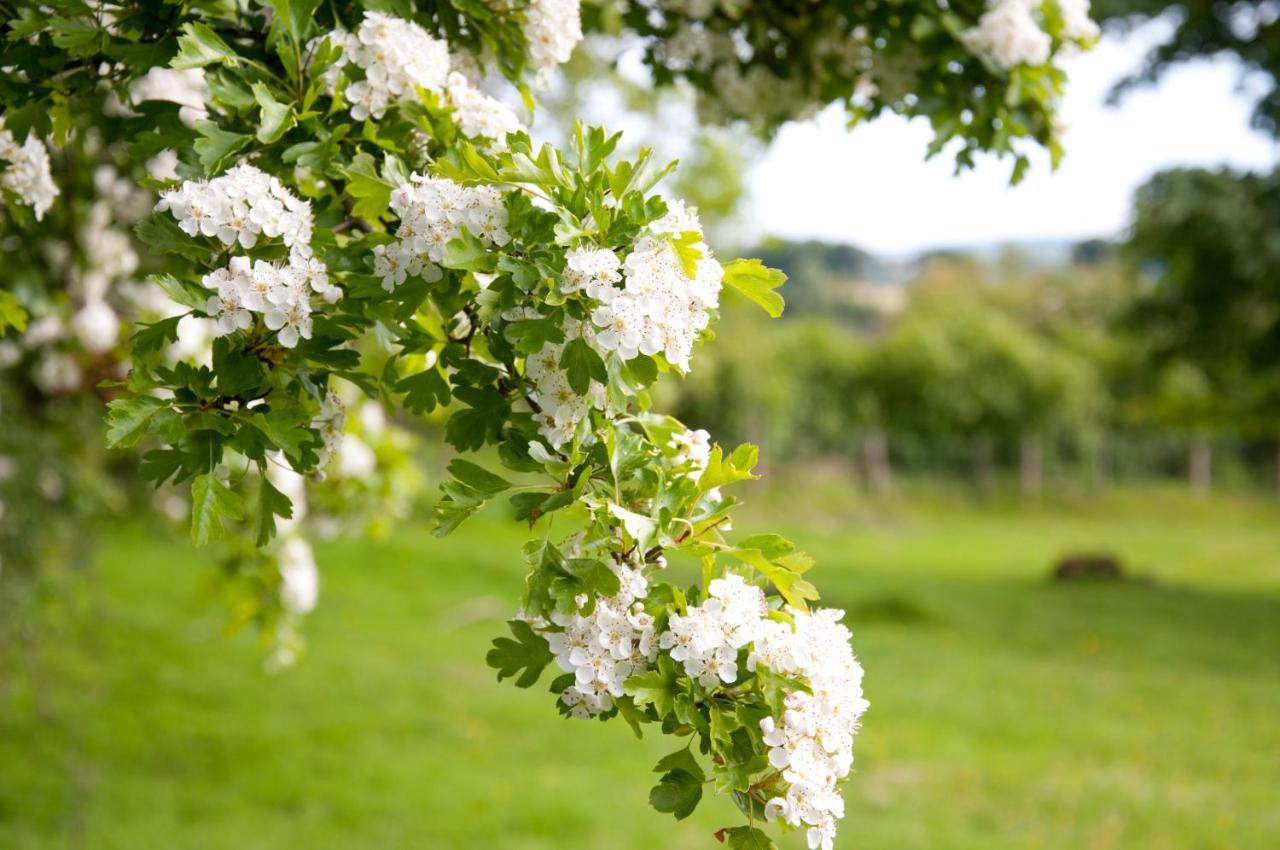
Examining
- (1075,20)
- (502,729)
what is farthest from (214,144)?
(502,729)

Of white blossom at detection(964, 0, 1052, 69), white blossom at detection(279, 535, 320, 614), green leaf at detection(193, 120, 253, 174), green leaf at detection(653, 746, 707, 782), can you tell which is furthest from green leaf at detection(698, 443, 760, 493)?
white blossom at detection(279, 535, 320, 614)

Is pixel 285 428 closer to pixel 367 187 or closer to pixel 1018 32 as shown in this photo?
pixel 367 187

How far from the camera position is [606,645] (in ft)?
5.83

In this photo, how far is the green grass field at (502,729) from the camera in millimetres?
6891

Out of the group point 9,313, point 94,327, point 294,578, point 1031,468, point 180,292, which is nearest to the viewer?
point 180,292

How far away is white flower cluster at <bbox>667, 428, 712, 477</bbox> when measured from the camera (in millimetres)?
1978

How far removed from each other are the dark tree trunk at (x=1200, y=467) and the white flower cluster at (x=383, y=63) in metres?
36.8

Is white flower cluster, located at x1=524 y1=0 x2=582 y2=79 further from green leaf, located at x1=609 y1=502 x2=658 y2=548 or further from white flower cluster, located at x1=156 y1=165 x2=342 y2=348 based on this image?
green leaf, located at x1=609 y1=502 x2=658 y2=548

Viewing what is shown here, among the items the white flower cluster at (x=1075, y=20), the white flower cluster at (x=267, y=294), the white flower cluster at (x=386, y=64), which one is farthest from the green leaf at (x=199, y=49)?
the white flower cluster at (x=1075, y=20)

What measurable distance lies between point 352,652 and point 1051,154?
390 inches

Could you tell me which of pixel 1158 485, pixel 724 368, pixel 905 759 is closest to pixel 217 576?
pixel 905 759

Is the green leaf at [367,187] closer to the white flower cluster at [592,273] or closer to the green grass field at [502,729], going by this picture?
the white flower cluster at [592,273]

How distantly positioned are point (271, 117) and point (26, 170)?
0.77m

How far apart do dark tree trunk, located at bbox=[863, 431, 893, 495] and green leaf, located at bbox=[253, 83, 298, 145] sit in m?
35.3
